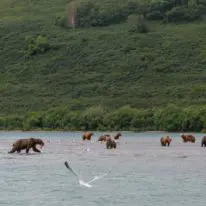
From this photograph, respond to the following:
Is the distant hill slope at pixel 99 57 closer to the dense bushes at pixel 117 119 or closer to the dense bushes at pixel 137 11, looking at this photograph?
the dense bushes at pixel 137 11

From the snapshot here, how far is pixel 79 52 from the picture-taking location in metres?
129

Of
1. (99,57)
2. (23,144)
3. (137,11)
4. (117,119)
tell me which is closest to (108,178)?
(23,144)

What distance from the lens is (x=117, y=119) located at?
100250 millimetres

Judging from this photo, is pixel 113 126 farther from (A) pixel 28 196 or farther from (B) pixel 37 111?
(A) pixel 28 196

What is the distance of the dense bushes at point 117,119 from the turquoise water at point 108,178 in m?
41.6

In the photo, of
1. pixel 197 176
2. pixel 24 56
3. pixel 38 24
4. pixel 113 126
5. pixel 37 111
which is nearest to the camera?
pixel 197 176

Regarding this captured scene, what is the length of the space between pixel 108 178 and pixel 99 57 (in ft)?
290

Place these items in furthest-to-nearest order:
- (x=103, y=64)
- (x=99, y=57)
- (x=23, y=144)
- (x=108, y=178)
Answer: (x=99, y=57) → (x=103, y=64) → (x=23, y=144) → (x=108, y=178)

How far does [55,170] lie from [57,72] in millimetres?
81501

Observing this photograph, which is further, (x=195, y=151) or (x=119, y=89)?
(x=119, y=89)

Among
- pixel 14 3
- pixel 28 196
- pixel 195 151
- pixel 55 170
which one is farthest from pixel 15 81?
pixel 28 196

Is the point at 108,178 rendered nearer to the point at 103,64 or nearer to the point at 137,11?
the point at 103,64

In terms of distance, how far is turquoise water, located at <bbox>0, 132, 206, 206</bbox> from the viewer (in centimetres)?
3241

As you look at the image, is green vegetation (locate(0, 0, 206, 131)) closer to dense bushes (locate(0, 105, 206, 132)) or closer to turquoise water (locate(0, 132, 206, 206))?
dense bushes (locate(0, 105, 206, 132))
